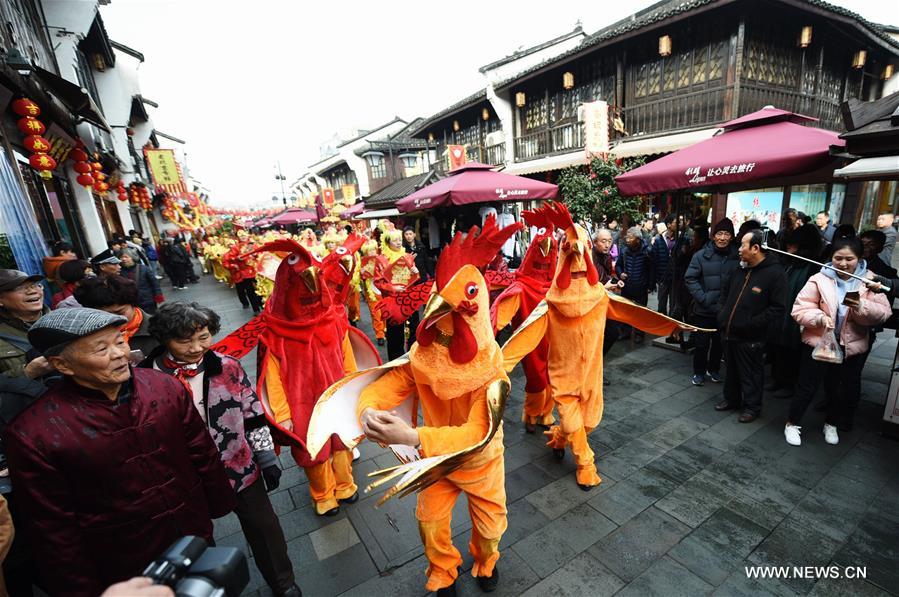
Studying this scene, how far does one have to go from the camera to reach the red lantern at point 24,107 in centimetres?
478

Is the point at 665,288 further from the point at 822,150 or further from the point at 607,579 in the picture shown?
the point at 607,579

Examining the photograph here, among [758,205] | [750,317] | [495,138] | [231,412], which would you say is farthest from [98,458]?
[495,138]

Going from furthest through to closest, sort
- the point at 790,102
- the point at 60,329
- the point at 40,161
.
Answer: the point at 790,102 → the point at 40,161 → the point at 60,329

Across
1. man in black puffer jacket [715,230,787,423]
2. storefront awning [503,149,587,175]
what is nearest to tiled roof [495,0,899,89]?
storefront awning [503,149,587,175]

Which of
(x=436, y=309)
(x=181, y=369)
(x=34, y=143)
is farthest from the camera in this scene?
(x=34, y=143)

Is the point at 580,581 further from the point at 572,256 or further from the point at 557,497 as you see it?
the point at 572,256

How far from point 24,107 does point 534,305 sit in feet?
21.8

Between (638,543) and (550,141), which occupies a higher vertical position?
(550,141)

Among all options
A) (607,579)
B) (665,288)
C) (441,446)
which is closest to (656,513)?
(607,579)

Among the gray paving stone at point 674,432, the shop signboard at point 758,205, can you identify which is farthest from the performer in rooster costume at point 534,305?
the shop signboard at point 758,205

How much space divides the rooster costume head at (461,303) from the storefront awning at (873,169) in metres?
3.18

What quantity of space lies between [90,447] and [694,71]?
13.4 meters

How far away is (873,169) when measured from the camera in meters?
3.06

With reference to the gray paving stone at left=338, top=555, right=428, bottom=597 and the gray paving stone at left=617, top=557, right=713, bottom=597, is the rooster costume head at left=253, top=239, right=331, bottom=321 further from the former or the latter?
the gray paving stone at left=617, top=557, right=713, bottom=597
